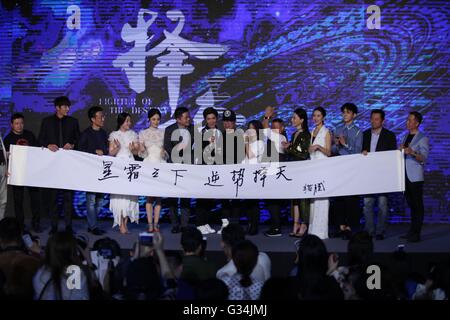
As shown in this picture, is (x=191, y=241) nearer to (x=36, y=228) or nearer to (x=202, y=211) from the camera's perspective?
(x=202, y=211)

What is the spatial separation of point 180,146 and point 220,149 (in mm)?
452

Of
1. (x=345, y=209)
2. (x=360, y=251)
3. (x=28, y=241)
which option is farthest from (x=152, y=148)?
(x=360, y=251)

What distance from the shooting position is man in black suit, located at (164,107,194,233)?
761 centimetres

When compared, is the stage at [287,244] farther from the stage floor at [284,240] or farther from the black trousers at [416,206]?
the black trousers at [416,206]

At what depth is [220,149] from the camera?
24.9 feet

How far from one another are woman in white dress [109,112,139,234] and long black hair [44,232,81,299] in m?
3.42

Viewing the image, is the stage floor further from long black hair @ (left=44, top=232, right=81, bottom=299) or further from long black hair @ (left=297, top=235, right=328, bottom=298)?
long black hair @ (left=44, top=232, right=81, bottom=299)

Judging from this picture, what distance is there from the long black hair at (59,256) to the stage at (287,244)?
202 cm

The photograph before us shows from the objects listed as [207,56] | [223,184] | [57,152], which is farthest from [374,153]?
[57,152]

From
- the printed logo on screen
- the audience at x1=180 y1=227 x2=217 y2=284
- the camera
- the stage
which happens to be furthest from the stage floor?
the audience at x1=180 y1=227 x2=217 y2=284
